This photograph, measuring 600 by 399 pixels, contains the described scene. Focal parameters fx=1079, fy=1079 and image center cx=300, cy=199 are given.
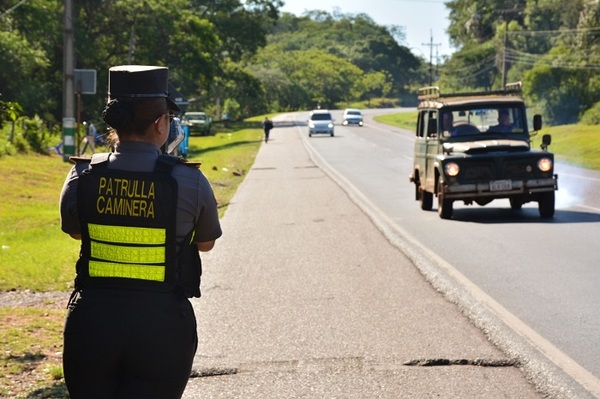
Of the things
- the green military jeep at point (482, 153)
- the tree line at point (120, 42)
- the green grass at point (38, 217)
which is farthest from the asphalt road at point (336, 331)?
the tree line at point (120, 42)

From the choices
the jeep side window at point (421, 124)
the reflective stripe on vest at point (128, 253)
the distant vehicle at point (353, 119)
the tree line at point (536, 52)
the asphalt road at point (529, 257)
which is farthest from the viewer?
the distant vehicle at point (353, 119)

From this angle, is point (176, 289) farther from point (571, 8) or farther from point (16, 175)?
point (571, 8)

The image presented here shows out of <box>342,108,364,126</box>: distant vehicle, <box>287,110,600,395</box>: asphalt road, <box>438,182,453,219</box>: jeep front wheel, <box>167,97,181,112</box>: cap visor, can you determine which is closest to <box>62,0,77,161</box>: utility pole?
<box>287,110,600,395</box>: asphalt road

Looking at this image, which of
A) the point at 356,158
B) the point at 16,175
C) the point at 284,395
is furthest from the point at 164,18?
the point at 284,395

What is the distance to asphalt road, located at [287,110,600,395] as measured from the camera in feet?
26.7

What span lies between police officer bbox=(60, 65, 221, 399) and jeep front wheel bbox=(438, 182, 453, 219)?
13402 mm

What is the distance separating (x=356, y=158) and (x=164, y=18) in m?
16.9

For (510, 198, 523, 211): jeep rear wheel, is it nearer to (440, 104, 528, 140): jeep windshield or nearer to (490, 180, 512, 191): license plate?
(490, 180, 512, 191): license plate

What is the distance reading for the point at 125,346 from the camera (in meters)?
3.77

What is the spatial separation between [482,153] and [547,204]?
1.30 m

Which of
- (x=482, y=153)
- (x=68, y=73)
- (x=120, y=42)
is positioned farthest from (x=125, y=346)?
(x=120, y=42)

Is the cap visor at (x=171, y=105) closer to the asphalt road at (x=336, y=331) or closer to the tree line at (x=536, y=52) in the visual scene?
the asphalt road at (x=336, y=331)

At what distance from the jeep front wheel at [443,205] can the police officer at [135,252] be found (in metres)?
13.4

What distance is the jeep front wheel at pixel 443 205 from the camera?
17.2m
